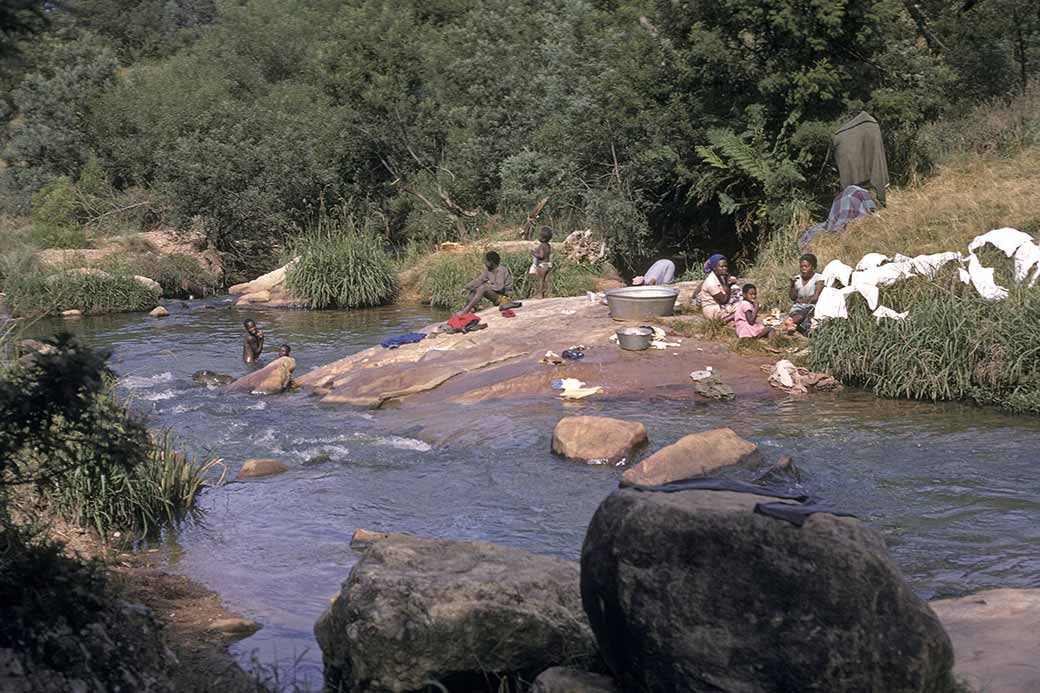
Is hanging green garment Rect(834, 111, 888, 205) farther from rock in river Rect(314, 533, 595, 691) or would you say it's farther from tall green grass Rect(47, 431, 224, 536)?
rock in river Rect(314, 533, 595, 691)

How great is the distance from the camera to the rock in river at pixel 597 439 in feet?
32.6

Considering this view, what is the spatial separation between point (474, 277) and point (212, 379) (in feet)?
23.0

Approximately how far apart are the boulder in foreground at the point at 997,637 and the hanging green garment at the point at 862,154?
10949 millimetres

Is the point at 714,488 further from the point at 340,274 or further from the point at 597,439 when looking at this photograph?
the point at 340,274

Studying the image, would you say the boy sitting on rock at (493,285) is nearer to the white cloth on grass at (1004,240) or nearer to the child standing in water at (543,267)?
the child standing in water at (543,267)

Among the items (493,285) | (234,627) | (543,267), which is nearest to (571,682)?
(234,627)

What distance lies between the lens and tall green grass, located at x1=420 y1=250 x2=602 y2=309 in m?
19.4

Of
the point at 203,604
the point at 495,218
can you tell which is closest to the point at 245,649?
Answer: the point at 203,604

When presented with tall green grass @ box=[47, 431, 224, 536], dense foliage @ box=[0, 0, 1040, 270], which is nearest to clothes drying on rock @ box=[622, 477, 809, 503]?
tall green grass @ box=[47, 431, 224, 536]

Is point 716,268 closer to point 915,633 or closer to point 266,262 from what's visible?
point 915,633

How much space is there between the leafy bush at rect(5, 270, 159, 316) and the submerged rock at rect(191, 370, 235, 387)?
7708mm

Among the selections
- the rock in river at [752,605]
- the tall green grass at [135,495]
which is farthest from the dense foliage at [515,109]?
the rock in river at [752,605]

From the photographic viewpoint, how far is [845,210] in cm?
1547

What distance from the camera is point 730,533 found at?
4.18 m
